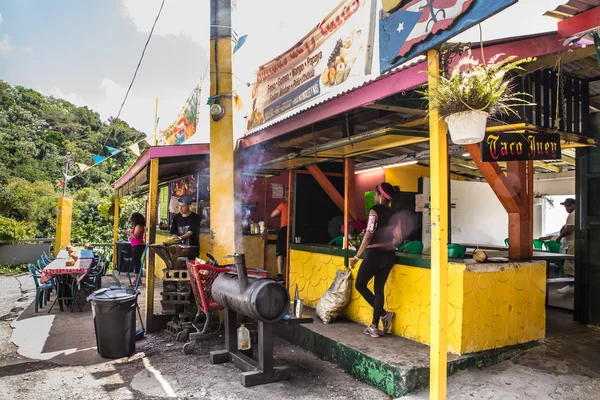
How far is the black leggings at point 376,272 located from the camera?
506 cm

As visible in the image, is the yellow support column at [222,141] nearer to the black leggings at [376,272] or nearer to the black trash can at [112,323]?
the black trash can at [112,323]

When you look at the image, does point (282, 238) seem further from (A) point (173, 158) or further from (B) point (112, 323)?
(B) point (112, 323)

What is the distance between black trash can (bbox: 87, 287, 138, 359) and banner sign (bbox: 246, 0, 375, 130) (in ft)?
11.4

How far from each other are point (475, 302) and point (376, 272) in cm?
119

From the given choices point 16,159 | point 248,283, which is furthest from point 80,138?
point 248,283

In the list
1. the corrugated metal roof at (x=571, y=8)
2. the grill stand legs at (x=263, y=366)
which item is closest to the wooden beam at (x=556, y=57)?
the corrugated metal roof at (x=571, y=8)

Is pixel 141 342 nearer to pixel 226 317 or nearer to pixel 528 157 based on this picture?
pixel 226 317

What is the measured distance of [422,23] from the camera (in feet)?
9.66

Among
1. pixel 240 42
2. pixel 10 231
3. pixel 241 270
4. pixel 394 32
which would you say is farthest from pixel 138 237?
pixel 10 231

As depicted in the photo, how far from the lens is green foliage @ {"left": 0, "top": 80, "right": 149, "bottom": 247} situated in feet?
82.4

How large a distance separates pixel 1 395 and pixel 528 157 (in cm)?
588

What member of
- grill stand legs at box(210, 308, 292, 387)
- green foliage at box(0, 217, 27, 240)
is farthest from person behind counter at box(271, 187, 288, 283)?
green foliage at box(0, 217, 27, 240)

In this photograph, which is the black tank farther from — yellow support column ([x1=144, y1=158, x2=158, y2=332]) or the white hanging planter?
yellow support column ([x1=144, y1=158, x2=158, y2=332])

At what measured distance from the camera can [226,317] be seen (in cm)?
512
